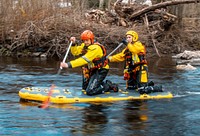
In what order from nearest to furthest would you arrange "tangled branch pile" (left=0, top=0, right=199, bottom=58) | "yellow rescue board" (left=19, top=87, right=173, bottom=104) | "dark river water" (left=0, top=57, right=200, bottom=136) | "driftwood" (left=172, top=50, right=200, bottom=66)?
"dark river water" (left=0, top=57, right=200, bottom=136), "yellow rescue board" (left=19, top=87, right=173, bottom=104), "driftwood" (left=172, top=50, right=200, bottom=66), "tangled branch pile" (left=0, top=0, right=199, bottom=58)

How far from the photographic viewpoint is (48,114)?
9070 millimetres

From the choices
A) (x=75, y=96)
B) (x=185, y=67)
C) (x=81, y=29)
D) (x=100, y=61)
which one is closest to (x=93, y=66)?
(x=100, y=61)

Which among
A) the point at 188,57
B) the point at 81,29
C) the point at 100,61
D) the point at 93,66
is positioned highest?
the point at 81,29

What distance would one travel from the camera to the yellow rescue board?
32.9 ft

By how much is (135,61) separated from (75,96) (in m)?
1.68

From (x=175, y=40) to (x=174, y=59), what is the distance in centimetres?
325

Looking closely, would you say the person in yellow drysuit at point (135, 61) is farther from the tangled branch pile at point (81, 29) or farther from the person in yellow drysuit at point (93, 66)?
the tangled branch pile at point (81, 29)

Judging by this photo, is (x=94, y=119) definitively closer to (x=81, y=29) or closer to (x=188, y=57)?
(x=81, y=29)

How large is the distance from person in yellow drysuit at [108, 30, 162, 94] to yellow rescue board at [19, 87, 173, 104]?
21 cm

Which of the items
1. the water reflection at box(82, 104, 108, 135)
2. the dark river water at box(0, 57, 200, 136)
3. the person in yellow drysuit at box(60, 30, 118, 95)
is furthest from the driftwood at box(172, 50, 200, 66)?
the water reflection at box(82, 104, 108, 135)

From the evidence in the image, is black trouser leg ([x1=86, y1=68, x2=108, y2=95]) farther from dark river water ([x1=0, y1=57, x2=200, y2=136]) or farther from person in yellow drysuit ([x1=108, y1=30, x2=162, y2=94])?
person in yellow drysuit ([x1=108, y1=30, x2=162, y2=94])

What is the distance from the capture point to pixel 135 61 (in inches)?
427

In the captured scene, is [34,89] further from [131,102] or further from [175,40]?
[175,40]

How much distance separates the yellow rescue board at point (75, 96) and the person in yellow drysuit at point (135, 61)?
0.21 m
